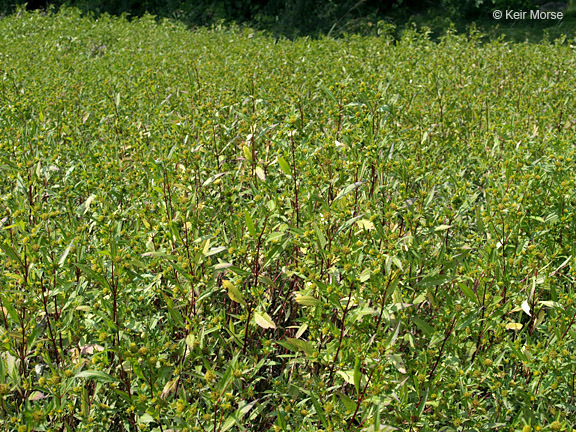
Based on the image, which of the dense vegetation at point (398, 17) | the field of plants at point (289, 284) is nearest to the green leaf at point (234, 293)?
the field of plants at point (289, 284)

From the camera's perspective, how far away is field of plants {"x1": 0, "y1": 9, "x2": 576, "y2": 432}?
5.90 ft

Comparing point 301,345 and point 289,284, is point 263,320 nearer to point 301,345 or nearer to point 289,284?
point 301,345

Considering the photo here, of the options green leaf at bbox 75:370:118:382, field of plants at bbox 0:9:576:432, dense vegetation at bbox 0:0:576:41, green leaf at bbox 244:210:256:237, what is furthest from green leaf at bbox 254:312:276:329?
dense vegetation at bbox 0:0:576:41

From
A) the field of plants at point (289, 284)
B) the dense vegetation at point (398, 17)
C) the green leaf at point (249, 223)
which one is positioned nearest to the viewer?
the field of plants at point (289, 284)

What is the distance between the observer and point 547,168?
2807 millimetres

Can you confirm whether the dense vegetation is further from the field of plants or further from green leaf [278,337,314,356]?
green leaf [278,337,314,356]

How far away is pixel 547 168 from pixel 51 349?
7.90 ft

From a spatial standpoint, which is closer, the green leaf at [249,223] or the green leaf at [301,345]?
the green leaf at [301,345]

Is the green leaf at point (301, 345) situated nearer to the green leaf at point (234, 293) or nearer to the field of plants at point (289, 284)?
the field of plants at point (289, 284)

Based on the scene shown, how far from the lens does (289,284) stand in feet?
8.39

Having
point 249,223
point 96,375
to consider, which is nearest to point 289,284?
point 249,223

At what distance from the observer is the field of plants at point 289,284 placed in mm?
1797

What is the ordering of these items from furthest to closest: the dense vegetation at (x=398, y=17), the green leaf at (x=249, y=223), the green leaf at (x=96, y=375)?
the dense vegetation at (x=398, y=17), the green leaf at (x=249, y=223), the green leaf at (x=96, y=375)

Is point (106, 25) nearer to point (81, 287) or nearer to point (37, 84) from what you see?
point (37, 84)
